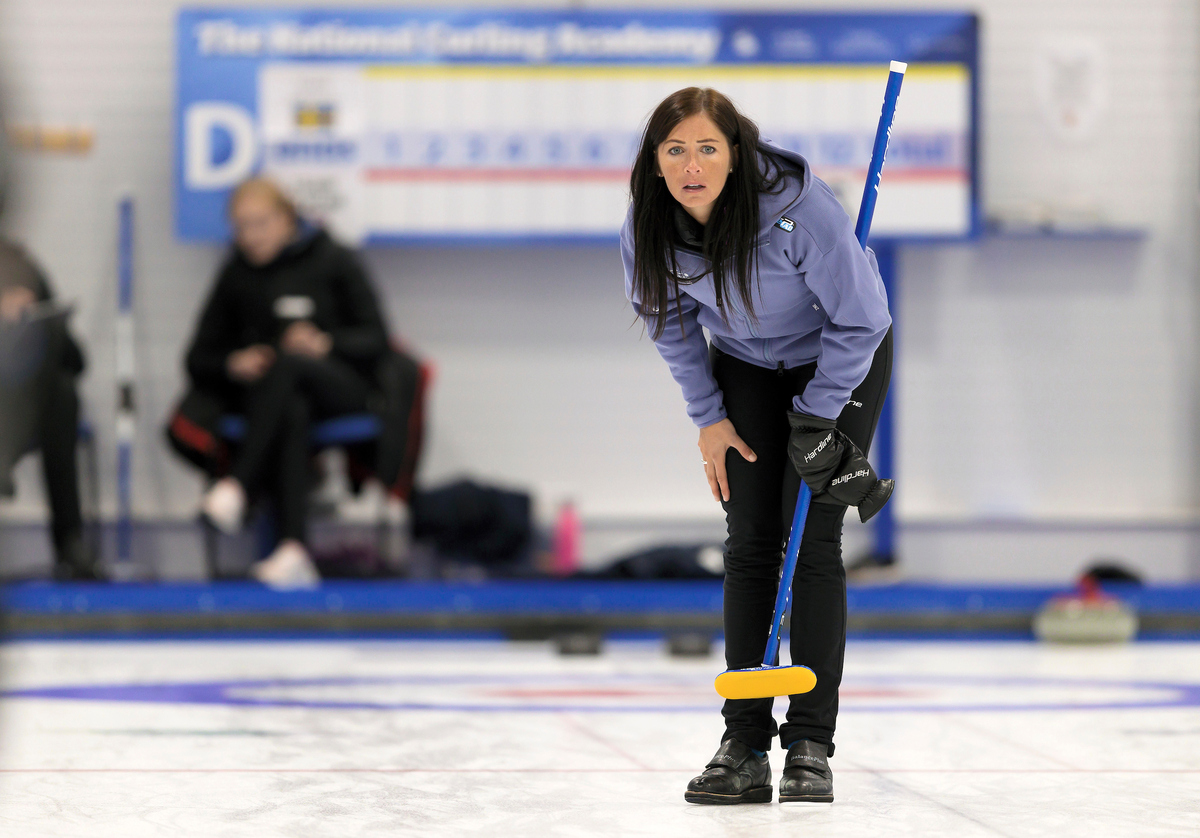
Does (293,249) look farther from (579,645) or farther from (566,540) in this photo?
(579,645)

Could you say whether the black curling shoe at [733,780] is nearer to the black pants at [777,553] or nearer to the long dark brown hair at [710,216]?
the black pants at [777,553]

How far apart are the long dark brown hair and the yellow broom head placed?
1.75ft

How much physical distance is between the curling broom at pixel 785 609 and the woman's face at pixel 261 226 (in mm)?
3205

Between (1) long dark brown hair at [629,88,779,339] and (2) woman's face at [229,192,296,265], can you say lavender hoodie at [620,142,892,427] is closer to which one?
(1) long dark brown hair at [629,88,779,339]

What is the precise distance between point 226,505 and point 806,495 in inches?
Result: 113

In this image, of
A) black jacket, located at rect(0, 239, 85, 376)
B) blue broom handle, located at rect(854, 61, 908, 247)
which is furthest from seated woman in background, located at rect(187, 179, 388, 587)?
blue broom handle, located at rect(854, 61, 908, 247)

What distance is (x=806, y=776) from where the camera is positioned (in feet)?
6.73

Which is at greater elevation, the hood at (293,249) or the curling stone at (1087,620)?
the hood at (293,249)

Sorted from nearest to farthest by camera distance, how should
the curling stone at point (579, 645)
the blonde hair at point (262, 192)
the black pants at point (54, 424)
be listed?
the curling stone at point (579, 645)
the black pants at point (54, 424)
the blonde hair at point (262, 192)

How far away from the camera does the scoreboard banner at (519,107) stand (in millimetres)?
5137

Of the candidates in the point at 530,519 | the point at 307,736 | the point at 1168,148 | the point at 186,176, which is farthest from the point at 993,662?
the point at 186,176

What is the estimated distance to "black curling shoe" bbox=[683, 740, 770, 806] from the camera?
2.05m

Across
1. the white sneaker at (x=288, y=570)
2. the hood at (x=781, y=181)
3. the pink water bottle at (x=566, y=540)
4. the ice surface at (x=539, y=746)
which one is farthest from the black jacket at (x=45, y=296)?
the hood at (x=781, y=181)

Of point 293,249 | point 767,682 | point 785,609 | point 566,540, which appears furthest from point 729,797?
point 293,249
